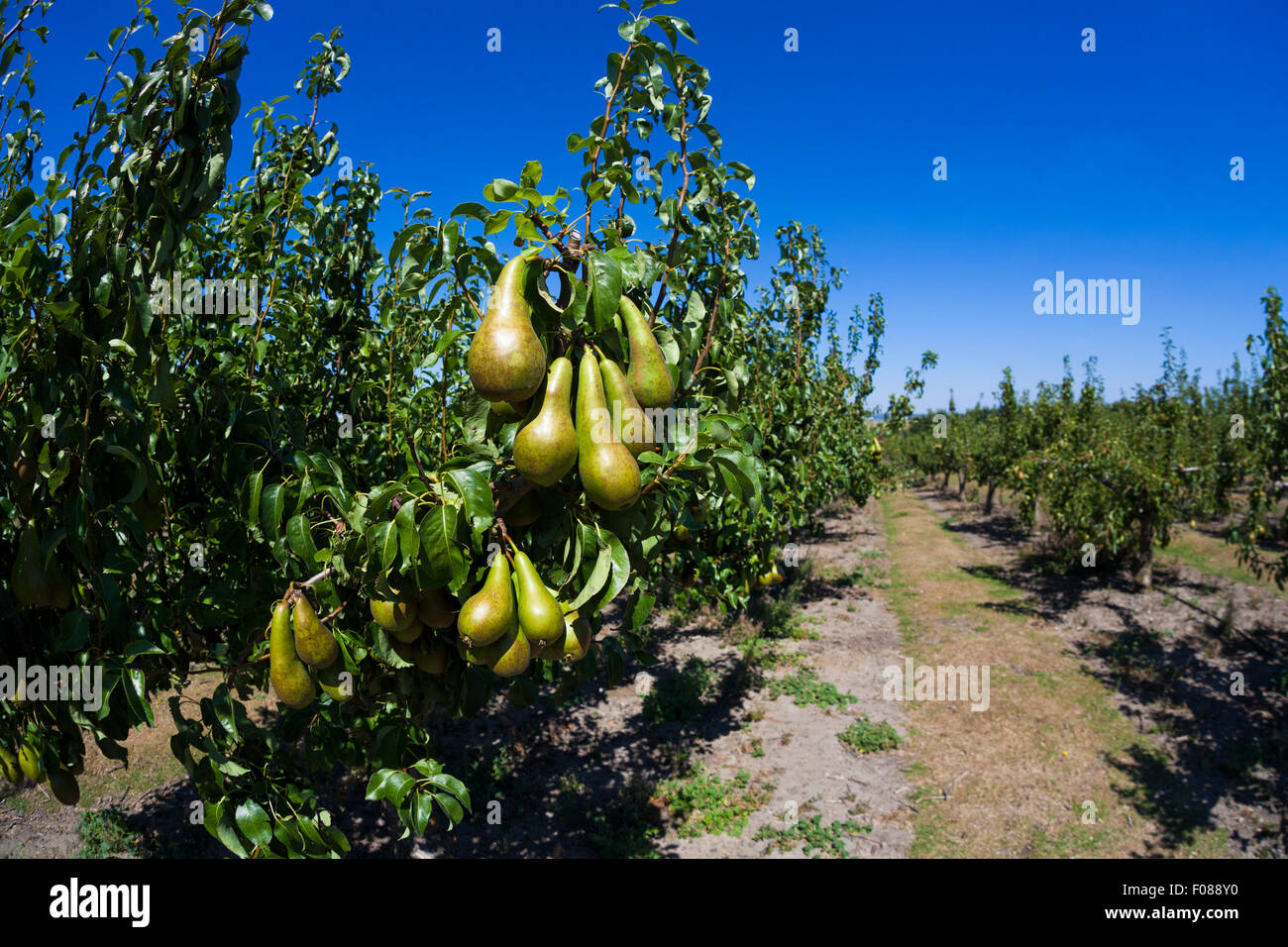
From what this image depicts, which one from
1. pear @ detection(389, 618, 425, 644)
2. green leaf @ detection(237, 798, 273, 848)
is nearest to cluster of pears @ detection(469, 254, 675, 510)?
pear @ detection(389, 618, 425, 644)

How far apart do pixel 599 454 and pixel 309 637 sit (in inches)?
44.5

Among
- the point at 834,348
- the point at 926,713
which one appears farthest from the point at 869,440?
the point at 926,713

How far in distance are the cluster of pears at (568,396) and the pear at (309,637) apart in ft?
3.13

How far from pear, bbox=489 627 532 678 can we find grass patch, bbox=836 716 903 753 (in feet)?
21.7

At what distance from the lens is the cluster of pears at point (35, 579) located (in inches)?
69.4

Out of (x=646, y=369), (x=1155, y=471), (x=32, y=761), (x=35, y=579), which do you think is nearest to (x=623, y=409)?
(x=646, y=369)

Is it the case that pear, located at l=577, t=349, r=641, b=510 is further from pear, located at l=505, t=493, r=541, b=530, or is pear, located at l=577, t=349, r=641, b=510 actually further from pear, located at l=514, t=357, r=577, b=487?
pear, located at l=505, t=493, r=541, b=530

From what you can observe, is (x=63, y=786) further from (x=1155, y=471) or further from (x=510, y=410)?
(x=1155, y=471)

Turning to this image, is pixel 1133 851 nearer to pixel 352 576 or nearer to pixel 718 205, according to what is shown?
pixel 718 205

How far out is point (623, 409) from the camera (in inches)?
58.8

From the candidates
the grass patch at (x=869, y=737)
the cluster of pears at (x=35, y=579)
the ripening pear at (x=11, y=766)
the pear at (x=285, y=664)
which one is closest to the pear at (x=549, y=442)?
the pear at (x=285, y=664)

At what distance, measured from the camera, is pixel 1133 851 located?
17.8ft

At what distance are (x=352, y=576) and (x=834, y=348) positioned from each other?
11.3 metres

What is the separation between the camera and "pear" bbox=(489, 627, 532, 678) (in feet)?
5.36
